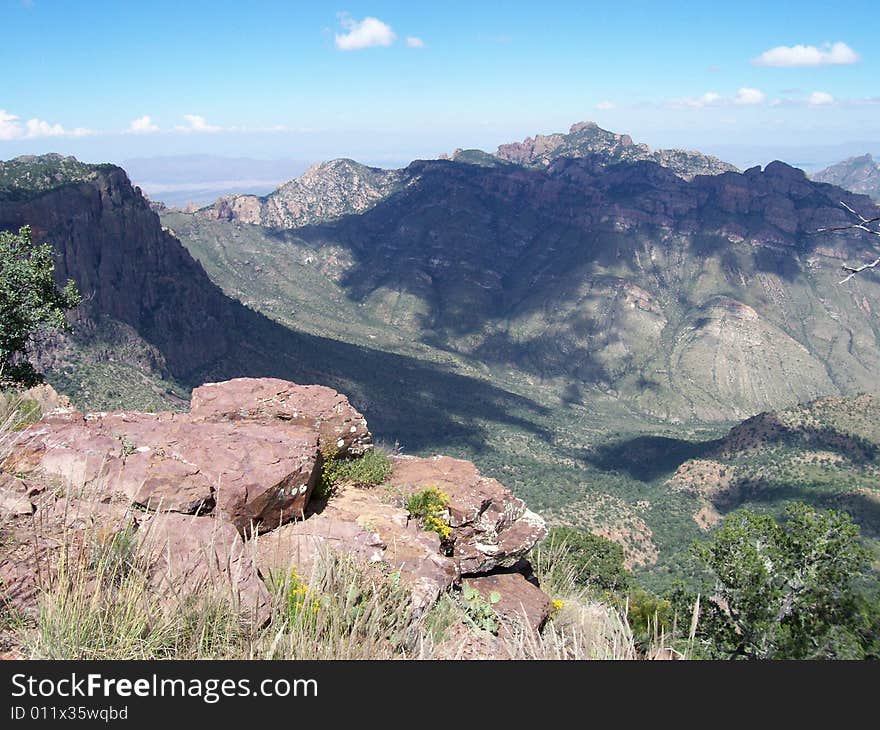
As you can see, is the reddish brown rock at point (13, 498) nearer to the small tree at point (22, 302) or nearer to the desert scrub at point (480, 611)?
the desert scrub at point (480, 611)

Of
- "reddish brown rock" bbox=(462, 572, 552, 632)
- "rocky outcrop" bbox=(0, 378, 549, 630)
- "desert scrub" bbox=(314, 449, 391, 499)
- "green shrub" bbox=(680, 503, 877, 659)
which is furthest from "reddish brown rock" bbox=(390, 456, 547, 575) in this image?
"green shrub" bbox=(680, 503, 877, 659)

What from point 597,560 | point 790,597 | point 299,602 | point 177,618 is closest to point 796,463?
point 597,560

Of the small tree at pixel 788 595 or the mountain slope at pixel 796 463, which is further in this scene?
the mountain slope at pixel 796 463

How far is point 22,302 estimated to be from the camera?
22469 millimetres

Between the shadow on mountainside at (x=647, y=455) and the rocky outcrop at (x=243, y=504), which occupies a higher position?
the rocky outcrop at (x=243, y=504)

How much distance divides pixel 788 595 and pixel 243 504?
57.0 ft

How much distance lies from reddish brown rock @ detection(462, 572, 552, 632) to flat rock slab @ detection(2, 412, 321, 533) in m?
3.48

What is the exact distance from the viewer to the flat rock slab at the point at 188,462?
25.0 ft

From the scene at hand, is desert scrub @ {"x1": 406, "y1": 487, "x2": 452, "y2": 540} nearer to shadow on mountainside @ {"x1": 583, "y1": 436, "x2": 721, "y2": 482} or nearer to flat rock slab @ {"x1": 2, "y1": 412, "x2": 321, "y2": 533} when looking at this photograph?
flat rock slab @ {"x1": 2, "y1": 412, "x2": 321, "y2": 533}

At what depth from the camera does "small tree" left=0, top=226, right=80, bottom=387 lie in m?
22.0

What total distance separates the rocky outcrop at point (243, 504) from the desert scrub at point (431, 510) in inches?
8.1

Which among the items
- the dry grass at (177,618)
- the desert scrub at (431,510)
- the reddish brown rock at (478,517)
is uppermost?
the dry grass at (177,618)

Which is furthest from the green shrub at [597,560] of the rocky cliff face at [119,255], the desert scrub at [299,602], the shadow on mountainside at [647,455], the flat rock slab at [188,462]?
the rocky cliff face at [119,255]

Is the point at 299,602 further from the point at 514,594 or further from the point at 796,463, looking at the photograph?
the point at 796,463
